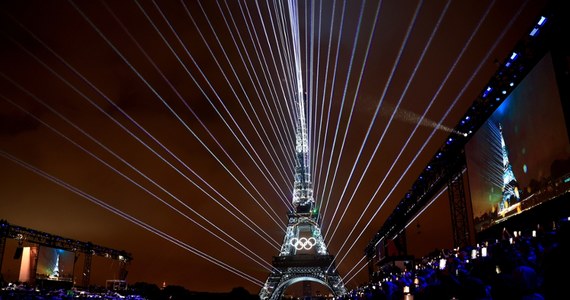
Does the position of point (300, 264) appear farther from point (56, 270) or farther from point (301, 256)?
point (56, 270)

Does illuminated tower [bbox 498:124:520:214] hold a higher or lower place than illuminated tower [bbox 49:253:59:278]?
higher

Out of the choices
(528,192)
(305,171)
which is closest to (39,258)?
(528,192)

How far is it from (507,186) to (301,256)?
54.3 m

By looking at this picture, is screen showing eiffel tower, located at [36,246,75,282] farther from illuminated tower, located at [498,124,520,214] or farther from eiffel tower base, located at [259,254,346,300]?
eiffel tower base, located at [259,254,346,300]

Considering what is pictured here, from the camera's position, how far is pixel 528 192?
607 inches

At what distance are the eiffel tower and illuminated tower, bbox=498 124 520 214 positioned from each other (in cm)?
4463

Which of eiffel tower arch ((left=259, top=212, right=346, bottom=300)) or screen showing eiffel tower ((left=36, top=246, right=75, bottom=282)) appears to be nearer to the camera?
screen showing eiffel tower ((left=36, top=246, right=75, bottom=282))

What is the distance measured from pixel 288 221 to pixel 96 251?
125 feet

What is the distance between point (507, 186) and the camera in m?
17.2

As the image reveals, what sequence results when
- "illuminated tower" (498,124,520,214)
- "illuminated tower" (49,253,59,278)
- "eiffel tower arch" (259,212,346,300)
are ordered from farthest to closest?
"eiffel tower arch" (259,212,346,300) → "illuminated tower" (49,253,59,278) → "illuminated tower" (498,124,520,214)

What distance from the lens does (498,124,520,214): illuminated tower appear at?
16577mm

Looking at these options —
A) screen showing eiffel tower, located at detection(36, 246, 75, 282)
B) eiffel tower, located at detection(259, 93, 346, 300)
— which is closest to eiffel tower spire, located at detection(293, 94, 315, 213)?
eiffel tower, located at detection(259, 93, 346, 300)

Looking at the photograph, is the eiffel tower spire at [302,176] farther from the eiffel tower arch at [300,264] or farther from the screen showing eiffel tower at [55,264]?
the screen showing eiffel tower at [55,264]

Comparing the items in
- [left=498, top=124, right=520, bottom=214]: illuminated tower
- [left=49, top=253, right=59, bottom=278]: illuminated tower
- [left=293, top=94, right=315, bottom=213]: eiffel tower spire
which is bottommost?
[left=49, top=253, right=59, bottom=278]: illuminated tower
